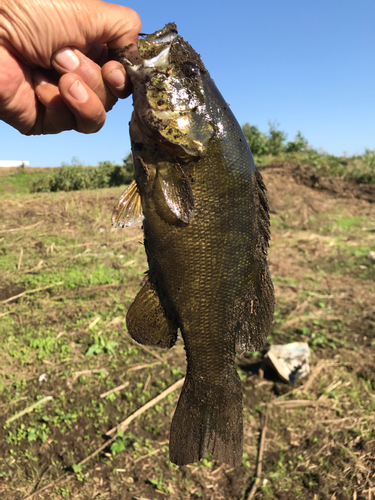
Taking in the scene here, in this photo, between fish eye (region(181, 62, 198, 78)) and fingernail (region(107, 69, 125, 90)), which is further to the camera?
fingernail (region(107, 69, 125, 90))

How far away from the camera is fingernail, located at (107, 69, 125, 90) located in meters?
2.08

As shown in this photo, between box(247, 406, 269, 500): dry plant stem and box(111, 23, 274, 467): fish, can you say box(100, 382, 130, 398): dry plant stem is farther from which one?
box(111, 23, 274, 467): fish

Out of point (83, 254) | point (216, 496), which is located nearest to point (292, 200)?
point (83, 254)

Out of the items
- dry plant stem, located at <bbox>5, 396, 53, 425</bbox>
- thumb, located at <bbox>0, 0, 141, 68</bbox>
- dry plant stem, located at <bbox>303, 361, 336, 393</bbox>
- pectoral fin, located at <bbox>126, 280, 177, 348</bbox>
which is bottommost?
dry plant stem, located at <bbox>5, 396, 53, 425</bbox>

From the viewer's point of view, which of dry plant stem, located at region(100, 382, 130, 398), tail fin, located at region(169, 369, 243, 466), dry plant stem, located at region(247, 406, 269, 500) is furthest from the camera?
dry plant stem, located at region(100, 382, 130, 398)

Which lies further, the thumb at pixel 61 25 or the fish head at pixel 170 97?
the thumb at pixel 61 25

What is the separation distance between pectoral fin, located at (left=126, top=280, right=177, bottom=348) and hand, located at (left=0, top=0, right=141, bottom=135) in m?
1.20

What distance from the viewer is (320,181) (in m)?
16.0

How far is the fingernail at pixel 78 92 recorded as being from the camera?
85.2 inches

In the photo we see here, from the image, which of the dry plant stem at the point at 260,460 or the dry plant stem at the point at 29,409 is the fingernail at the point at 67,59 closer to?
the dry plant stem at the point at 29,409

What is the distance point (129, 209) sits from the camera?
186 centimetres

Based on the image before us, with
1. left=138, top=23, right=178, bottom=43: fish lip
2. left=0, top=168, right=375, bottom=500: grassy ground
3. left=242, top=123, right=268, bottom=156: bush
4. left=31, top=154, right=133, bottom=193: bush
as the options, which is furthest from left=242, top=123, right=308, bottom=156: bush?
left=138, top=23, right=178, bottom=43: fish lip

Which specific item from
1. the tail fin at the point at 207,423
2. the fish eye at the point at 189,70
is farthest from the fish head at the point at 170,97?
the tail fin at the point at 207,423

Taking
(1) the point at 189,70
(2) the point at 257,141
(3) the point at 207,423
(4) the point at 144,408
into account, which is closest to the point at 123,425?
(4) the point at 144,408
